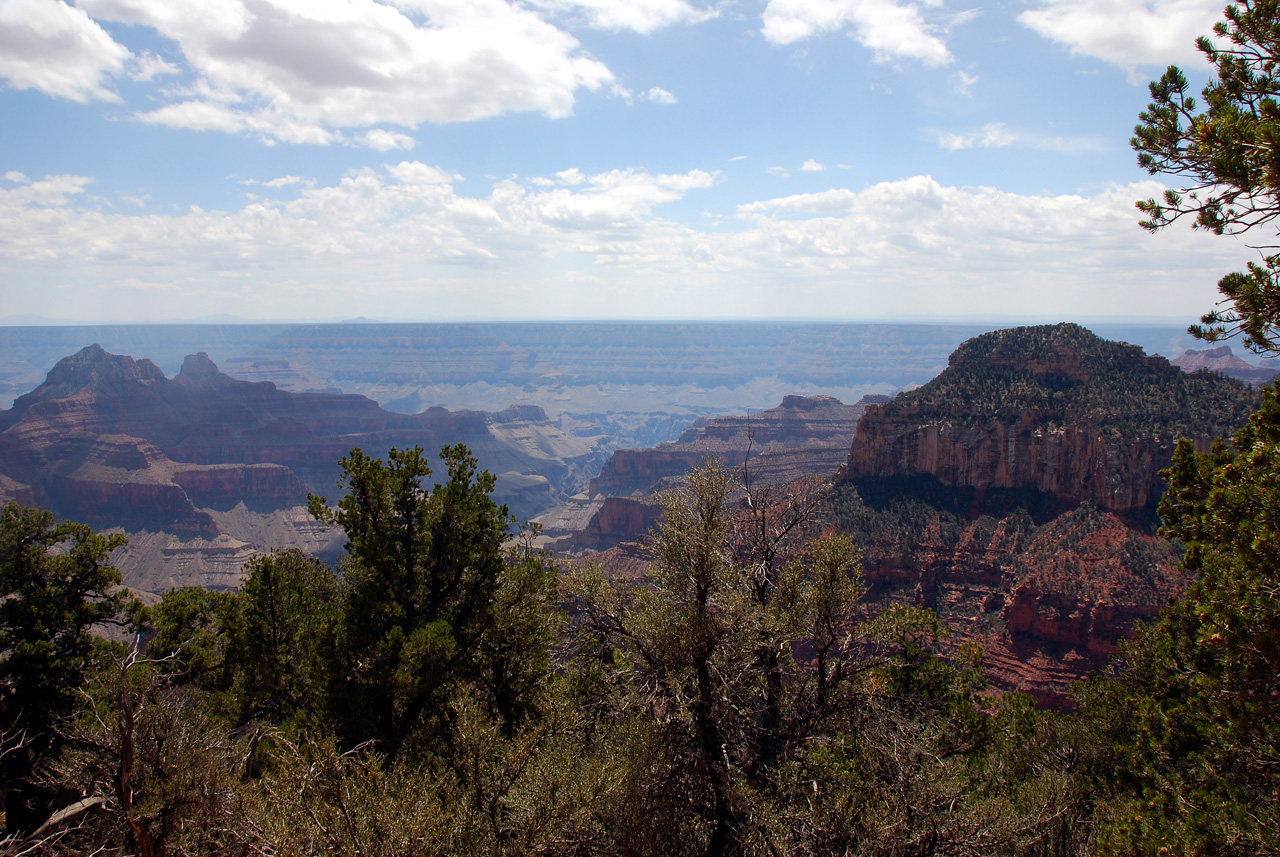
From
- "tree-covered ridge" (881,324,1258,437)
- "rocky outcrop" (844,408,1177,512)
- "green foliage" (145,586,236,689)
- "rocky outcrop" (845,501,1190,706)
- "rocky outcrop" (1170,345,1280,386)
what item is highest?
"rocky outcrop" (1170,345,1280,386)

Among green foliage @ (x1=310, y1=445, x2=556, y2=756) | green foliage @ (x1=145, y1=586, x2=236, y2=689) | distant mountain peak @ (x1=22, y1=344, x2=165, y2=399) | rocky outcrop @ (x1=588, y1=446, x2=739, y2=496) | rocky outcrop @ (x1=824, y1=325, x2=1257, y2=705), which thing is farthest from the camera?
rocky outcrop @ (x1=588, y1=446, x2=739, y2=496)

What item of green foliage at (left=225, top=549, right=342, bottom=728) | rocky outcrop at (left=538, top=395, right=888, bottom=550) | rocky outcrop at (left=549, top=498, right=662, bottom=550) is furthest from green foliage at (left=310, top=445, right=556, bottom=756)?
rocky outcrop at (left=538, top=395, right=888, bottom=550)

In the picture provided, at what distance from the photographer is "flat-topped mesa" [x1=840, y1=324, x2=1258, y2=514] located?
1703 inches

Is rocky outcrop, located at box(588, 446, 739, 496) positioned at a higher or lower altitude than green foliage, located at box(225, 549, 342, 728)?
lower

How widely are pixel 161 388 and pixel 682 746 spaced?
19737 centimetres

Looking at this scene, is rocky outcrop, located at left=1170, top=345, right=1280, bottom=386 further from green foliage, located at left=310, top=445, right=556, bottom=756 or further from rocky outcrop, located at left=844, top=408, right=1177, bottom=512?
green foliage, located at left=310, top=445, right=556, bottom=756

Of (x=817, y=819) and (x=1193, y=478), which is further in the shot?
(x=1193, y=478)

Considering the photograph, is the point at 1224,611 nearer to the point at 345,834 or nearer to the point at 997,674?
the point at 345,834

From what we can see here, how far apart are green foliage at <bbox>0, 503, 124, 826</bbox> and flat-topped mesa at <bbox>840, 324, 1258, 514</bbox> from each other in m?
51.1

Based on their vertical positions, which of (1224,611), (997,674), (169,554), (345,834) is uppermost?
(1224,611)

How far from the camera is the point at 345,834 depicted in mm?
7004

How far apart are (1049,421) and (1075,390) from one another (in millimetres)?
3453

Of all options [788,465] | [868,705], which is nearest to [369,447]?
[788,465]

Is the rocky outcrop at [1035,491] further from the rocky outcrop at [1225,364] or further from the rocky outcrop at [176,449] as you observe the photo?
the rocky outcrop at [1225,364]
